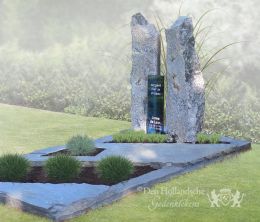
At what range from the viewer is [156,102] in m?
13.0

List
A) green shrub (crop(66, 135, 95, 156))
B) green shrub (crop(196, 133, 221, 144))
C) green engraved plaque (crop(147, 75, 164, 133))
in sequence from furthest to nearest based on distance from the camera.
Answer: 1. green engraved plaque (crop(147, 75, 164, 133))
2. green shrub (crop(196, 133, 221, 144))
3. green shrub (crop(66, 135, 95, 156))

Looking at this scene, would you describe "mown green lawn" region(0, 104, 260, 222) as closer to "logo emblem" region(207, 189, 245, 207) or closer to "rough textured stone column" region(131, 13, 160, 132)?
"logo emblem" region(207, 189, 245, 207)

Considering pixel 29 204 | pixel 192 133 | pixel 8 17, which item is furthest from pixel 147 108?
pixel 8 17

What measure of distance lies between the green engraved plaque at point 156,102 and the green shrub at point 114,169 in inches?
152

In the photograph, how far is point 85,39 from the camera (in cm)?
2238

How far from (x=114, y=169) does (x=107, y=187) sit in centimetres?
52

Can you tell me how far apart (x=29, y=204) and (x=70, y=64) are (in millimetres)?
13154

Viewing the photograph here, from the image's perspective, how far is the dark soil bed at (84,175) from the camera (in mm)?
9188

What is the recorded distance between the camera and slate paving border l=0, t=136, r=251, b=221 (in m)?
7.90

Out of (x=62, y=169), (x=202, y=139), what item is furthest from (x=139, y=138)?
(x=62, y=169)

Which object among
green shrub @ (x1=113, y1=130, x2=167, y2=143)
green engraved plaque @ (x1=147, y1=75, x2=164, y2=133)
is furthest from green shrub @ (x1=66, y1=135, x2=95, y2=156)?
green engraved plaque @ (x1=147, y1=75, x2=164, y2=133)

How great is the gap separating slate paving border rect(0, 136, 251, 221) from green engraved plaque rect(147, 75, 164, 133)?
1176 millimetres

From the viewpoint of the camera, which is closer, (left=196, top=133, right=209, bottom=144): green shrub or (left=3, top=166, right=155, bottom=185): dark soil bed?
(left=3, top=166, right=155, bottom=185): dark soil bed

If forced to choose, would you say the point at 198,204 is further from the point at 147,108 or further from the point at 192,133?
the point at 147,108
